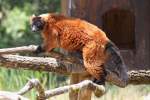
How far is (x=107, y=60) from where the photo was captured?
14.3 feet

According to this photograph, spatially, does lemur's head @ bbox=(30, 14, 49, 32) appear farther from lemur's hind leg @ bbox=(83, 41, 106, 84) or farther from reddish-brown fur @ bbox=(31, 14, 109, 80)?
lemur's hind leg @ bbox=(83, 41, 106, 84)

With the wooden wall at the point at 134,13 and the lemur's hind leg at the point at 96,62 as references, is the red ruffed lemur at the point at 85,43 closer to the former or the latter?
the lemur's hind leg at the point at 96,62

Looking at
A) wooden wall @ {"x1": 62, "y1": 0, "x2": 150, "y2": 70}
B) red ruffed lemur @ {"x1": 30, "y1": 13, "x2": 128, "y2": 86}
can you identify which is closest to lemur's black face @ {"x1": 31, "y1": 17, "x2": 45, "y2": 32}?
red ruffed lemur @ {"x1": 30, "y1": 13, "x2": 128, "y2": 86}

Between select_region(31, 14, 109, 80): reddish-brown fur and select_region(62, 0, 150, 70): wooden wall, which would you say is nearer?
select_region(31, 14, 109, 80): reddish-brown fur

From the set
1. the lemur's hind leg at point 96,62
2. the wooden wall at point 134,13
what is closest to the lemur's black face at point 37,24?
the lemur's hind leg at point 96,62

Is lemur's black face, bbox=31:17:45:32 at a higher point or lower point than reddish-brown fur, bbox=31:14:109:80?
higher

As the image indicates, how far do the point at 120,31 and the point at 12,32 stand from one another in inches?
189

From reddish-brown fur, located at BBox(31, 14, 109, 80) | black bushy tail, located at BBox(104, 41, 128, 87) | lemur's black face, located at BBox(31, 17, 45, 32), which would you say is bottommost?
black bushy tail, located at BBox(104, 41, 128, 87)

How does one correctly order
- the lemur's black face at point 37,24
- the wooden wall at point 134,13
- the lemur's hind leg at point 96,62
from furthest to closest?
the wooden wall at point 134,13
the lemur's black face at point 37,24
the lemur's hind leg at point 96,62

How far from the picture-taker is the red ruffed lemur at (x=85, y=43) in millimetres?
4250

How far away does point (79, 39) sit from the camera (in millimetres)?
4438

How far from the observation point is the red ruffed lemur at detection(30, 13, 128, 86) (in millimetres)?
4250

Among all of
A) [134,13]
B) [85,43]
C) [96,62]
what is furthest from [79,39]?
[134,13]

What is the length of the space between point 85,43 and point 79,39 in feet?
0.25
